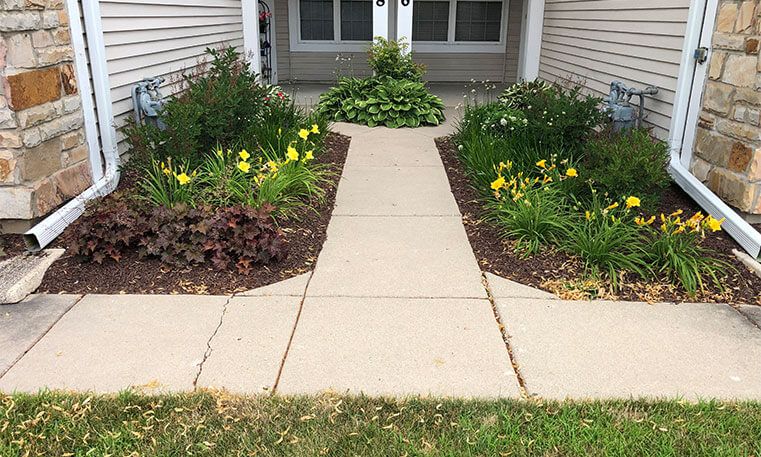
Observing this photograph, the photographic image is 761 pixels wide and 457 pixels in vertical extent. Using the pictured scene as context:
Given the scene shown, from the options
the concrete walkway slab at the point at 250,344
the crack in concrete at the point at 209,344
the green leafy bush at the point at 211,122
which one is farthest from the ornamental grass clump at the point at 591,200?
the green leafy bush at the point at 211,122

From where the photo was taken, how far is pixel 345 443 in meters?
2.43

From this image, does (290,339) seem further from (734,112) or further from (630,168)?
(734,112)

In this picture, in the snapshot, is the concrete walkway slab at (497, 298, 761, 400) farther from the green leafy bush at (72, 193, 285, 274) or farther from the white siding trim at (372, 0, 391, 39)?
the white siding trim at (372, 0, 391, 39)

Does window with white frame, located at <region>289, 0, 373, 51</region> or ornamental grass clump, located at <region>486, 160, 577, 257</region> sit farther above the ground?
window with white frame, located at <region>289, 0, 373, 51</region>

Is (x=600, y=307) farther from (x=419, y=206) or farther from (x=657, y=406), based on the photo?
(x=419, y=206)

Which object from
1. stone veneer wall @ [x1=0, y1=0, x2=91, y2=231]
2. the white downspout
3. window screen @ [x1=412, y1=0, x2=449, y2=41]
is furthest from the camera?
window screen @ [x1=412, y1=0, x2=449, y2=41]

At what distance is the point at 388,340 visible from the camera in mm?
3164

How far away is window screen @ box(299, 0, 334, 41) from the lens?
11406mm

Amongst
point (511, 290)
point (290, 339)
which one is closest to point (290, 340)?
point (290, 339)

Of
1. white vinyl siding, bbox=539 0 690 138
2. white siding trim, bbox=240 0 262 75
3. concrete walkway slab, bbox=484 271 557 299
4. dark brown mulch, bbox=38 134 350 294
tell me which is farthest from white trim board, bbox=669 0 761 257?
white siding trim, bbox=240 0 262 75

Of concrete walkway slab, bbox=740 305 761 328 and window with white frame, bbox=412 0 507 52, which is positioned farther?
window with white frame, bbox=412 0 507 52

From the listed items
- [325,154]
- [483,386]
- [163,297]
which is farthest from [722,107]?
[163,297]

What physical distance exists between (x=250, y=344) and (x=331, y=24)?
9502mm

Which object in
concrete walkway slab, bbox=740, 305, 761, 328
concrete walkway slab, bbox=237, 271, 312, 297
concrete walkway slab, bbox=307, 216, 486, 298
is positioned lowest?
concrete walkway slab, bbox=740, 305, 761, 328
